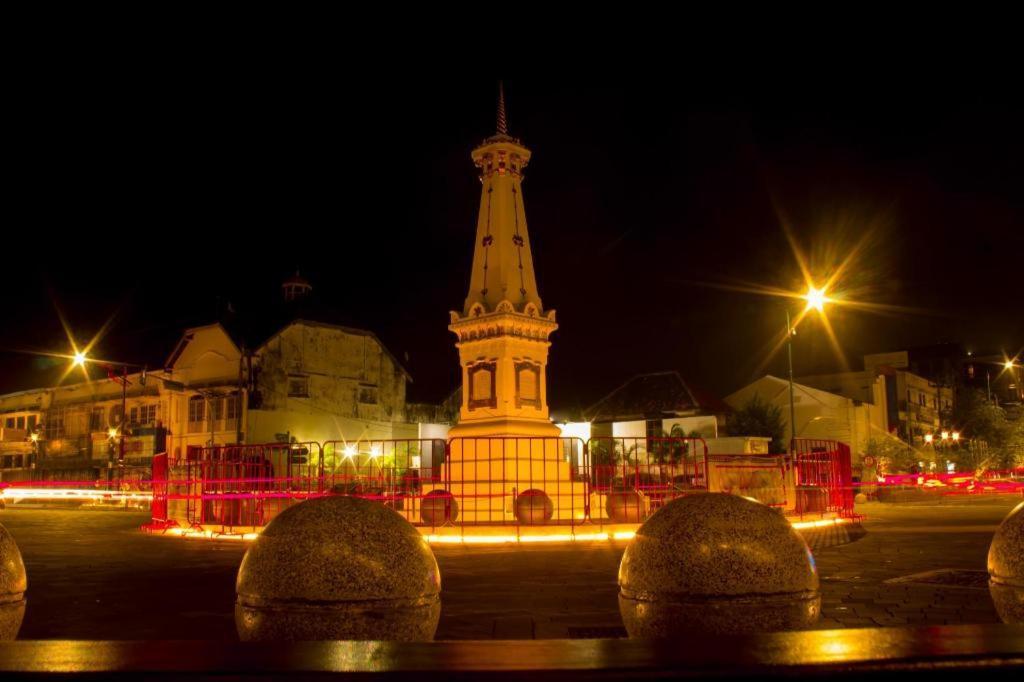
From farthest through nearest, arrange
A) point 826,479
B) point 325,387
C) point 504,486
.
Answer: point 325,387, point 826,479, point 504,486

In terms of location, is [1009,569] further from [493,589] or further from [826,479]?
[826,479]

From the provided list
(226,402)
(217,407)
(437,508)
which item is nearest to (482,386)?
(437,508)

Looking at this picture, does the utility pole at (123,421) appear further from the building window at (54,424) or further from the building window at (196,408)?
the building window at (54,424)

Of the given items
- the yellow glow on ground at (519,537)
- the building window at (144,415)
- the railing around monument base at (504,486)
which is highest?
the building window at (144,415)

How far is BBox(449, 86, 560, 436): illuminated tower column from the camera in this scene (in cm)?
2222

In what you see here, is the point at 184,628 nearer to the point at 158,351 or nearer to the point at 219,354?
the point at 219,354

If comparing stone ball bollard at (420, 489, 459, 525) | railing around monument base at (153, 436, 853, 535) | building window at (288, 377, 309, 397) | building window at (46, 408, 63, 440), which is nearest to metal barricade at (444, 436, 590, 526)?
railing around monument base at (153, 436, 853, 535)

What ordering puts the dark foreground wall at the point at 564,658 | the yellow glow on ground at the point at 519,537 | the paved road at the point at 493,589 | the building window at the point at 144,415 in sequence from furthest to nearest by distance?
the building window at the point at 144,415 < the yellow glow on ground at the point at 519,537 < the paved road at the point at 493,589 < the dark foreground wall at the point at 564,658

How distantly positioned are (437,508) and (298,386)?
35025mm

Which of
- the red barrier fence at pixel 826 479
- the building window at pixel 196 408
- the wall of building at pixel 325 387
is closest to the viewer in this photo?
the red barrier fence at pixel 826 479

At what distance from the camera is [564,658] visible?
329cm

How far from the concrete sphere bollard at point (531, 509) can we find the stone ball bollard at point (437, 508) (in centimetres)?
141

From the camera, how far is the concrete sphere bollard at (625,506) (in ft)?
61.7

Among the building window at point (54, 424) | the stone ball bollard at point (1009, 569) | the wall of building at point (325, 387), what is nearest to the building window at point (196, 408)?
the wall of building at point (325, 387)
